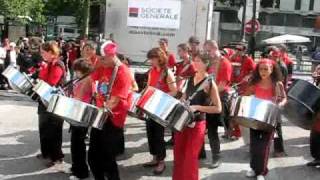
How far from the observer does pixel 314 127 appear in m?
6.72

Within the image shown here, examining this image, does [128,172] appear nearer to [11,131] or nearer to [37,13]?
[11,131]

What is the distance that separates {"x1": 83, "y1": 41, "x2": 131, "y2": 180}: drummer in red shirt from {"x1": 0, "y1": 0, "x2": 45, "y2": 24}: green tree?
26847 mm

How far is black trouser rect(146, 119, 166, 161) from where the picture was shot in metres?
7.19

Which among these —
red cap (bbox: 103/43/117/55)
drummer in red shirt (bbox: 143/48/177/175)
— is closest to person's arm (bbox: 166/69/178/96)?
drummer in red shirt (bbox: 143/48/177/175)

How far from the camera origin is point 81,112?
18.6ft

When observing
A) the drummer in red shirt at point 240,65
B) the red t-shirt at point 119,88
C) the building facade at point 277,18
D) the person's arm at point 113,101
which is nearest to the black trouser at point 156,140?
the red t-shirt at point 119,88

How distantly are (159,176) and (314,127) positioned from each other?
6.13 feet

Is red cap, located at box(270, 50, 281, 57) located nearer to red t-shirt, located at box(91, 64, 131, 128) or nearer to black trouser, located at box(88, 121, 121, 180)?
red t-shirt, located at box(91, 64, 131, 128)

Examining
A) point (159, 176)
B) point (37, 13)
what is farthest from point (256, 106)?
point (37, 13)

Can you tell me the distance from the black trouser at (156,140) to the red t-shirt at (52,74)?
1.19 metres

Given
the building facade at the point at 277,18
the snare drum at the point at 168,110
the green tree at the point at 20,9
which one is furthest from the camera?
the building facade at the point at 277,18

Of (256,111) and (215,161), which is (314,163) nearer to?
(215,161)

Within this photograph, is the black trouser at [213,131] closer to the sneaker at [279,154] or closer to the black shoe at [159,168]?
the black shoe at [159,168]

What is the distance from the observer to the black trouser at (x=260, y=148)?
21.3 ft
